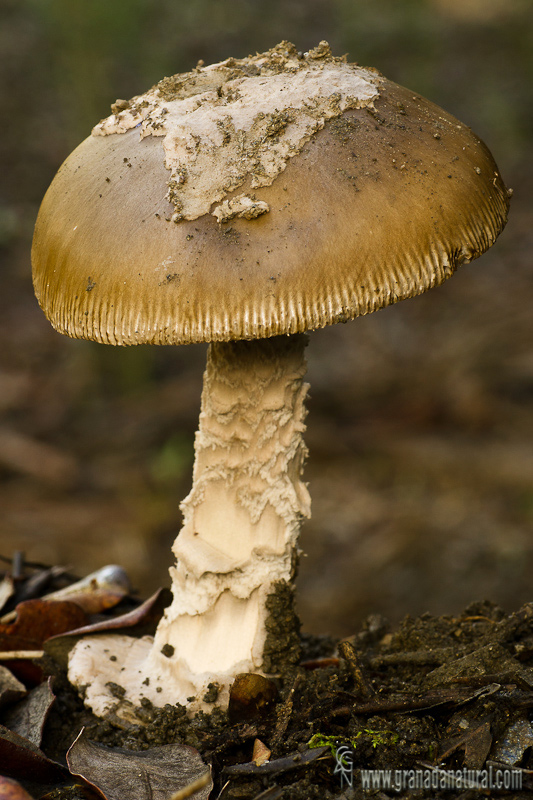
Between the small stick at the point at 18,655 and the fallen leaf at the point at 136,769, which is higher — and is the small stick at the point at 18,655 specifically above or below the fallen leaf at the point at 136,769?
above

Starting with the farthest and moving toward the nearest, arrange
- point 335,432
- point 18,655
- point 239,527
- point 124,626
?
point 335,432 < point 124,626 < point 18,655 < point 239,527

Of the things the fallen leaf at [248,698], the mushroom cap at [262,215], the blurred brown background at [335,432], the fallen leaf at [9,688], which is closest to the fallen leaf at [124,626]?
the fallen leaf at [9,688]

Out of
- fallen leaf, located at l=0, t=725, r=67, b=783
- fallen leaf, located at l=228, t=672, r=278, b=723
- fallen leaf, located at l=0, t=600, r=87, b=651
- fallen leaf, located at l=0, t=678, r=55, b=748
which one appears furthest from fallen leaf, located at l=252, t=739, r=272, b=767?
fallen leaf, located at l=0, t=600, r=87, b=651

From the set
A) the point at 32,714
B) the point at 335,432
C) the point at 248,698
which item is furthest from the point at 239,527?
the point at 335,432

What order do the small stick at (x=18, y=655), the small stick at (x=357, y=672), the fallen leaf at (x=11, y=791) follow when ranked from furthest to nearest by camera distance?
the small stick at (x=18, y=655), the small stick at (x=357, y=672), the fallen leaf at (x=11, y=791)

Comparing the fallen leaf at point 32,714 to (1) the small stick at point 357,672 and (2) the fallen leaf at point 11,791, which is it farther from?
(1) the small stick at point 357,672

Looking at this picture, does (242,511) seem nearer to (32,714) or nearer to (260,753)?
(260,753)

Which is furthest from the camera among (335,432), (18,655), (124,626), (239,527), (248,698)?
(335,432)
